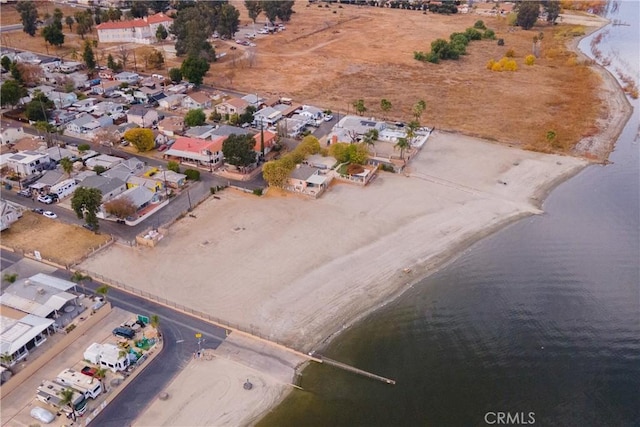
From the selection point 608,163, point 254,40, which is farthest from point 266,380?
point 254,40

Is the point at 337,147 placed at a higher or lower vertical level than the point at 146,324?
higher

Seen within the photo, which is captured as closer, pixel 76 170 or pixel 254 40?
pixel 76 170

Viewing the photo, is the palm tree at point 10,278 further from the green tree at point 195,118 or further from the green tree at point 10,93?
the green tree at point 10,93

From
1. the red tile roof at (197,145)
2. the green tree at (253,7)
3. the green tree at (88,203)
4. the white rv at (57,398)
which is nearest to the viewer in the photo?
the white rv at (57,398)

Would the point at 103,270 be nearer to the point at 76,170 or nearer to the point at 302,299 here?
the point at 302,299

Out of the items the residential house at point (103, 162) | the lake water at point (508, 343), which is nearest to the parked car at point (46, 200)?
the residential house at point (103, 162)

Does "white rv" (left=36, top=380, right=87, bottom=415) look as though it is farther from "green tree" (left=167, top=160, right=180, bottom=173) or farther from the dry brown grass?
"green tree" (left=167, top=160, right=180, bottom=173)
